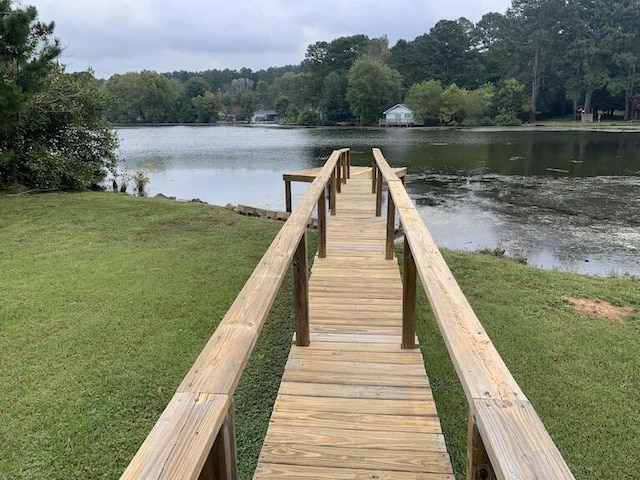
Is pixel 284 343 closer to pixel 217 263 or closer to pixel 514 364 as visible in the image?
pixel 514 364

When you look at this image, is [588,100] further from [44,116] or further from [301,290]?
[301,290]

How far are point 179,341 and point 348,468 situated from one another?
2282 millimetres

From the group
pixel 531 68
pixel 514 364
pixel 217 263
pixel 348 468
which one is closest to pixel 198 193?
pixel 217 263

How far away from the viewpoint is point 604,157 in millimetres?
24812

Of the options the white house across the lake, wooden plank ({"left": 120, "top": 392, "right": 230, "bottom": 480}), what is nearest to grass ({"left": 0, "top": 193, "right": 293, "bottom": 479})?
wooden plank ({"left": 120, "top": 392, "right": 230, "bottom": 480})

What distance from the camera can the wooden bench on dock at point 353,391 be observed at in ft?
3.67

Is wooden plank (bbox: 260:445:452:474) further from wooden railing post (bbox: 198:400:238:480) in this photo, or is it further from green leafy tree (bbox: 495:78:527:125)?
green leafy tree (bbox: 495:78:527:125)

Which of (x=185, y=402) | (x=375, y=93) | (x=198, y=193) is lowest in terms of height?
(x=198, y=193)

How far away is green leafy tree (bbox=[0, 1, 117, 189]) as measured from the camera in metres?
8.84

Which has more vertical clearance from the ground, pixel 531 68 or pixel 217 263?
pixel 531 68

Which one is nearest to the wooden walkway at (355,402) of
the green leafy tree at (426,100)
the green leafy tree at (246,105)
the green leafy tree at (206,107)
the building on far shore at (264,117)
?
the green leafy tree at (426,100)

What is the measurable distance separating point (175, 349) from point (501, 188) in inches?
610

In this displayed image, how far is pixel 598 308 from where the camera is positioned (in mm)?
5180

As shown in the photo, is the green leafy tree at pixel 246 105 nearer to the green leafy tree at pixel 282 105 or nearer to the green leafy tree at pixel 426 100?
the green leafy tree at pixel 282 105
